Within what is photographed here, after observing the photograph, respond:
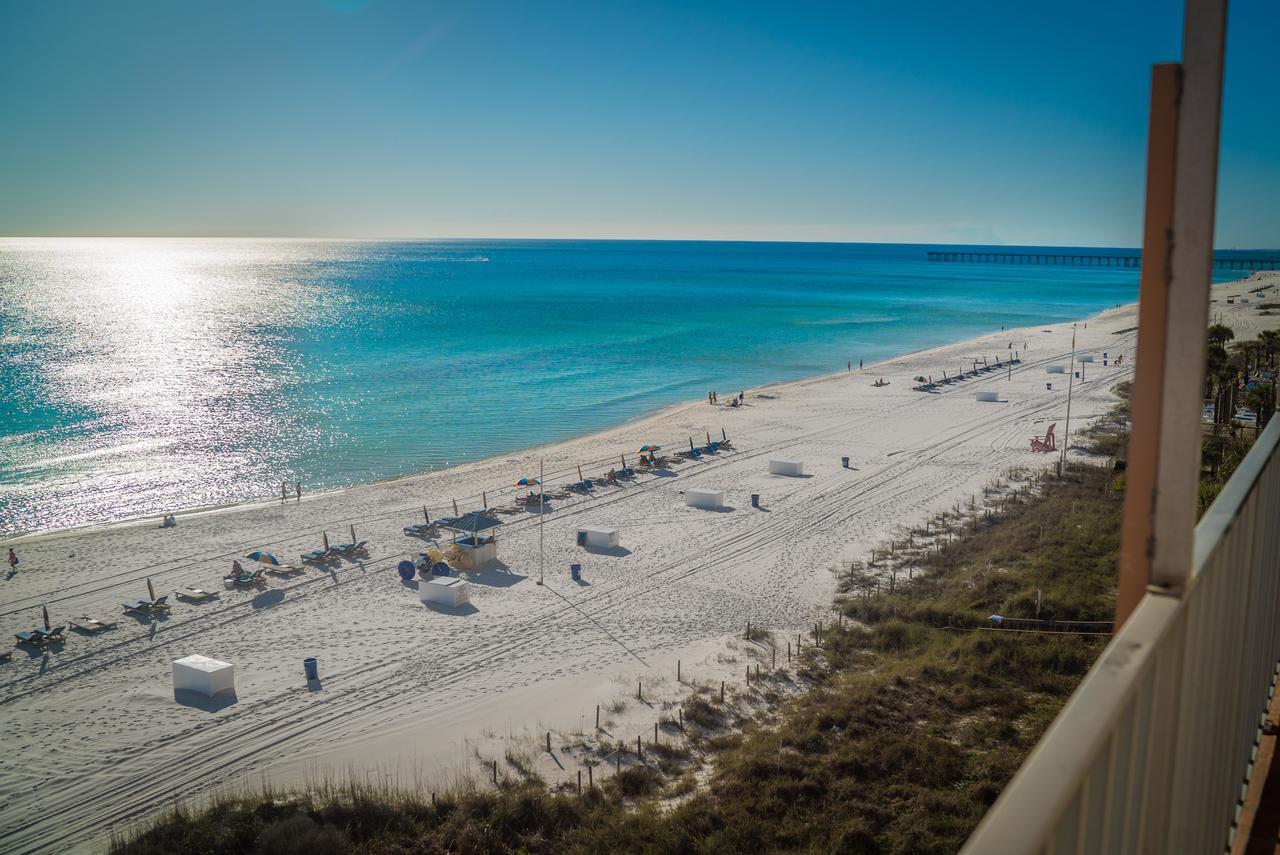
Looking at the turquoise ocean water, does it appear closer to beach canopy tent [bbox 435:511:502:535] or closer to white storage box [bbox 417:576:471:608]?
beach canopy tent [bbox 435:511:502:535]

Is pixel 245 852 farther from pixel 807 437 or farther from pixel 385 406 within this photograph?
pixel 385 406

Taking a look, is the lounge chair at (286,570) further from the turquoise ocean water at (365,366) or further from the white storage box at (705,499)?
the white storage box at (705,499)

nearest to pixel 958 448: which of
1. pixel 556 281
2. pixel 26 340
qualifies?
pixel 26 340

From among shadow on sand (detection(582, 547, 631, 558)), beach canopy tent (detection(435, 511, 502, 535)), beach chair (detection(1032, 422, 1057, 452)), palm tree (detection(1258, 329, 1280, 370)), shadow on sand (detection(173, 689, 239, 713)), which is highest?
palm tree (detection(1258, 329, 1280, 370))

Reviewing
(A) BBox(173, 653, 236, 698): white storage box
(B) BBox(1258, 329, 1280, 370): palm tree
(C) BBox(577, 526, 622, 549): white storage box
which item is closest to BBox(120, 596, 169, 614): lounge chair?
(A) BBox(173, 653, 236, 698): white storage box

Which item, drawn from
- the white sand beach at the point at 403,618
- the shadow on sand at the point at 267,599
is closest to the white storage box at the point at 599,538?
the white sand beach at the point at 403,618
